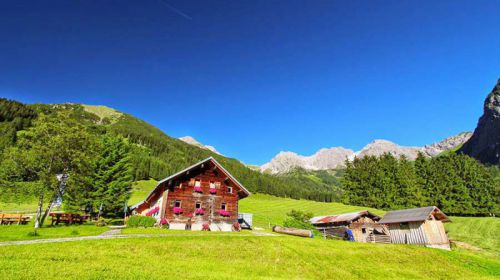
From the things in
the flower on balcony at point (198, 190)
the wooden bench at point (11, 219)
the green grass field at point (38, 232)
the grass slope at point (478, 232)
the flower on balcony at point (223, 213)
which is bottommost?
the grass slope at point (478, 232)

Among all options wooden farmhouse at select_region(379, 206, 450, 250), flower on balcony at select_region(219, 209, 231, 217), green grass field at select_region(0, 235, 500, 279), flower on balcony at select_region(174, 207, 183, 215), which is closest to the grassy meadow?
green grass field at select_region(0, 235, 500, 279)

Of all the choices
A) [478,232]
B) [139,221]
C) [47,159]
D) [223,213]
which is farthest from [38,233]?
[478,232]

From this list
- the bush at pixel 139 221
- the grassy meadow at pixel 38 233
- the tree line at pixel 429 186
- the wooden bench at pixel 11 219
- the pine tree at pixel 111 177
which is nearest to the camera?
the grassy meadow at pixel 38 233

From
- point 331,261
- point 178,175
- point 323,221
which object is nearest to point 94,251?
point 331,261

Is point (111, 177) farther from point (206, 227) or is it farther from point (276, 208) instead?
point (276, 208)

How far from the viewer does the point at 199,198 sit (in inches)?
1542

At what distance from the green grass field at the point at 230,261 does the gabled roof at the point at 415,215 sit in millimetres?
9289

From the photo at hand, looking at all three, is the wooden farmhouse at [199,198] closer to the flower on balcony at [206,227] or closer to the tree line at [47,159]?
the flower on balcony at [206,227]

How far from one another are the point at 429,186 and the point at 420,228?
49.8 meters

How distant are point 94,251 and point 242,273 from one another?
922 centimetres

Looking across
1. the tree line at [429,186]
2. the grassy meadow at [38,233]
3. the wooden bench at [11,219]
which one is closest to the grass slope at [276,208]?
the tree line at [429,186]

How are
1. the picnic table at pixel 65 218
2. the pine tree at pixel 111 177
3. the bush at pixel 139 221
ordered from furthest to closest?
the pine tree at pixel 111 177 → the bush at pixel 139 221 → the picnic table at pixel 65 218

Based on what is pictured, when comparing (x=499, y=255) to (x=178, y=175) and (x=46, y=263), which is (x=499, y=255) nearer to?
Result: (x=178, y=175)

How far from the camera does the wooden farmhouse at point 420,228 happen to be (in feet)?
121
